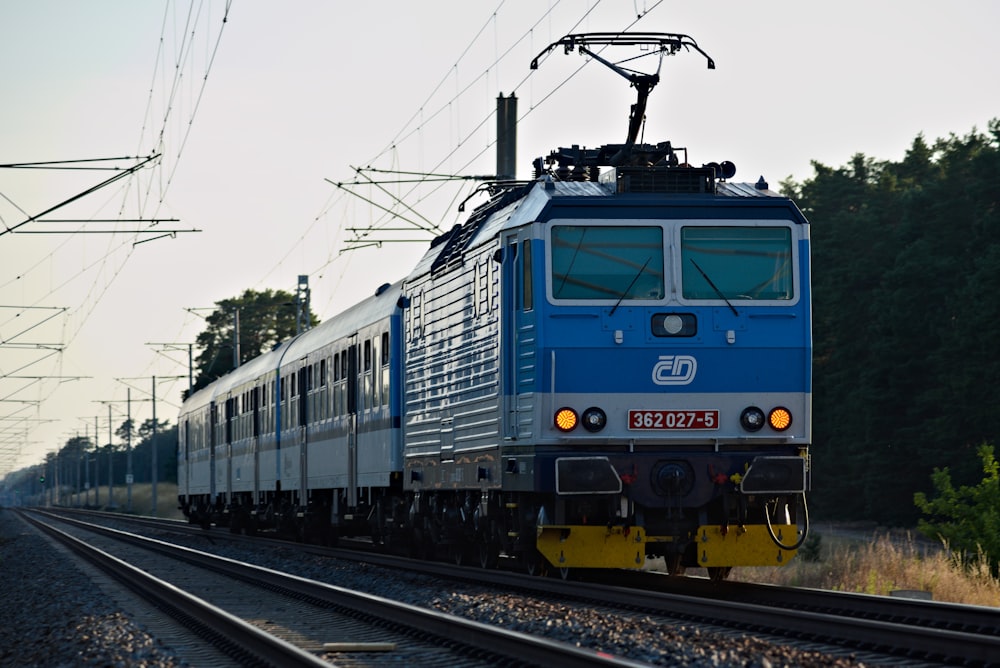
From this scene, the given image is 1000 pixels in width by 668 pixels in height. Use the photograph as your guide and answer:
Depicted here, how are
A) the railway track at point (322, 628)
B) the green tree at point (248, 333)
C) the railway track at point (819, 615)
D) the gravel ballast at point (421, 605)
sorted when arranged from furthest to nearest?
the green tree at point (248, 333) → the railway track at point (322, 628) → the gravel ballast at point (421, 605) → the railway track at point (819, 615)

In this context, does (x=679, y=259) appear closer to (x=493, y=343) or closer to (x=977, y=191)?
(x=493, y=343)

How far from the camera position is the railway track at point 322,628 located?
992 centimetres

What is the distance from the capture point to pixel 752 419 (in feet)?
45.6

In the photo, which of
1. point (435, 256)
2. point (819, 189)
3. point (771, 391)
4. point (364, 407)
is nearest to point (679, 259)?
point (771, 391)

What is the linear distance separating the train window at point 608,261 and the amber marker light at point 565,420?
102 centimetres

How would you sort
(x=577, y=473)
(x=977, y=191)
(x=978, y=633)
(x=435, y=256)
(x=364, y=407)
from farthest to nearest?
(x=977, y=191) → (x=364, y=407) → (x=435, y=256) → (x=577, y=473) → (x=978, y=633)

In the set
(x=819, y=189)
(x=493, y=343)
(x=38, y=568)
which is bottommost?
(x=38, y=568)

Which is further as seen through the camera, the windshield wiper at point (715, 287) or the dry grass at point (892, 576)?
the dry grass at point (892, 576)

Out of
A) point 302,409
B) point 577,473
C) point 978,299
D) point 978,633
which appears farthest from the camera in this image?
point 978,299

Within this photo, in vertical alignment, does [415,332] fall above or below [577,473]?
above

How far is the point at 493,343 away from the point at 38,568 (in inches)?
463

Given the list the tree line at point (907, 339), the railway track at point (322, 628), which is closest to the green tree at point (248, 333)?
the tree line at point (907, 339)

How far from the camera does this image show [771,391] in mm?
13992

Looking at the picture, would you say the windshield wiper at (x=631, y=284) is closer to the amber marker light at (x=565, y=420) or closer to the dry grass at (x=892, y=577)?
the amber marker light at (x=565, y=420)
